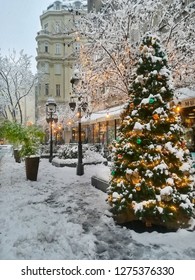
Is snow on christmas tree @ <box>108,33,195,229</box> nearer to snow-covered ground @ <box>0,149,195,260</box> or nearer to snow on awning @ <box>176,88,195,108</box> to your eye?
snow-covered ground @ <box>0,149,195,260</box>

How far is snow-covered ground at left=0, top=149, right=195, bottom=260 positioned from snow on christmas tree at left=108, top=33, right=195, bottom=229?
31 centimetres

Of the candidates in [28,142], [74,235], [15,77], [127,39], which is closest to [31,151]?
[28,142]

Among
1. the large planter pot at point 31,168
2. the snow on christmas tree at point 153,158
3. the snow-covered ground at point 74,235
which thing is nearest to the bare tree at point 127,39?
the large planter pot at point 31,168

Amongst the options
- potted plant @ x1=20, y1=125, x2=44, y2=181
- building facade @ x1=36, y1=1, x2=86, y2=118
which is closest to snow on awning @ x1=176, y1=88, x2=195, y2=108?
building facade @ x1=36, y1=1, x2=86, y2=118

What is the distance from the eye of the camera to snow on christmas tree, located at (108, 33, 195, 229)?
4105 mm

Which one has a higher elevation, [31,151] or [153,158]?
[153,158]

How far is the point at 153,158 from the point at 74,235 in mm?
1627

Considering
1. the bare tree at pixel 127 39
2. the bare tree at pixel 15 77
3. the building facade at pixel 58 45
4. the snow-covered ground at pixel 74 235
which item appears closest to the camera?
the snow-covered ground at pixel 74 235

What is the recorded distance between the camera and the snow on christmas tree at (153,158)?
4105mm

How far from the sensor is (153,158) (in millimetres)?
4184

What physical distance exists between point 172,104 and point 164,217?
1.76 metres

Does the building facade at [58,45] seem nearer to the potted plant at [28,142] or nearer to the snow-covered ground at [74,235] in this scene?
the potted plant at [28,142]

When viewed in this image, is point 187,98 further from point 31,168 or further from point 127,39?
point 31,168

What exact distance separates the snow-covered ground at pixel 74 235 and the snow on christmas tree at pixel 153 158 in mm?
311
